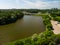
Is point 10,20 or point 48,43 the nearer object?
point 48,43

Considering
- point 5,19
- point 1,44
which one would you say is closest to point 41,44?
point 1,44

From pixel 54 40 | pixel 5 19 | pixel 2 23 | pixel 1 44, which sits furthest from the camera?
pixel 5 19

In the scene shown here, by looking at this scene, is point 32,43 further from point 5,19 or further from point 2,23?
point 5,19

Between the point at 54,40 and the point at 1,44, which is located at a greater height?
the point at 54,40

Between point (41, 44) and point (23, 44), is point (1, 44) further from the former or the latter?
point (41, 44)

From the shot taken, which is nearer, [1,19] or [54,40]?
[54,40]

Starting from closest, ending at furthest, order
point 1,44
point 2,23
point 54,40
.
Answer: point 54,40 < point 1,44 < point 2,23

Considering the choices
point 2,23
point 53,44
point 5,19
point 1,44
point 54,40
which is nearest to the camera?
point 53,44

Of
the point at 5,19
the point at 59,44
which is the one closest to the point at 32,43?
the point at 59,44

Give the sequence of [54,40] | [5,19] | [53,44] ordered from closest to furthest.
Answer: [53,44]
[54,40]
[5,19]
